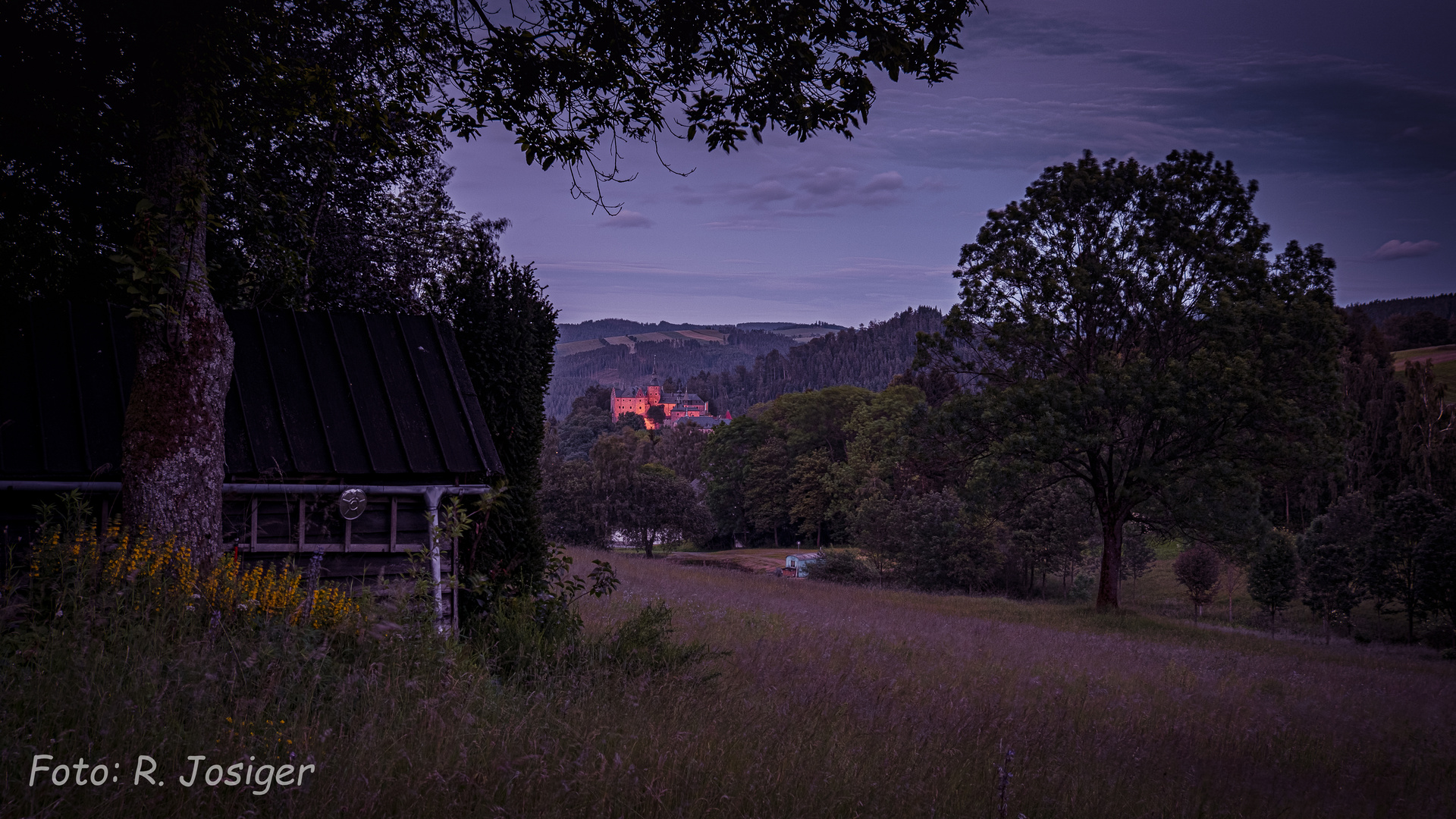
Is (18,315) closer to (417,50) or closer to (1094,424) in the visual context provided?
(417,50)

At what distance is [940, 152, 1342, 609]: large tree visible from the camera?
59.5 feet

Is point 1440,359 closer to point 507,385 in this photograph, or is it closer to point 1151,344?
point 1151,344

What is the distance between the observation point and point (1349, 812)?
225 inches

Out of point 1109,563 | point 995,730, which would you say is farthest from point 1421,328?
point 995,730

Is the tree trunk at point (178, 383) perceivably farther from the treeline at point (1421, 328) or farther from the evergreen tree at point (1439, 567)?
the treeline at point (1421, 328)

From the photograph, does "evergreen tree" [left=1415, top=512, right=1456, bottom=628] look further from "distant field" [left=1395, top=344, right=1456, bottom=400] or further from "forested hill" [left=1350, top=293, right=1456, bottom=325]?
"forested hill" [left=1350, top=293, right=1456, bottom=325]

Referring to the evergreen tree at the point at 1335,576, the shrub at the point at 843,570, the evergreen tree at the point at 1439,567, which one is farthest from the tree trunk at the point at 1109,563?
the shrub at the point at 843,570

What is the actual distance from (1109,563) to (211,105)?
23004 mm

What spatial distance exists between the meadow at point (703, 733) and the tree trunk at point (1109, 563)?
1010 cm

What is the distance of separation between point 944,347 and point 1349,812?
16593 mm

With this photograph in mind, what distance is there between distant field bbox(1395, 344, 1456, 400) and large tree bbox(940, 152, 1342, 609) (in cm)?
5815

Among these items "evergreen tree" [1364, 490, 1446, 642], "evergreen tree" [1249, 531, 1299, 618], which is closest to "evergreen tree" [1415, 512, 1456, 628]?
"evergreen tree" [1364, 490, 1446, 642]

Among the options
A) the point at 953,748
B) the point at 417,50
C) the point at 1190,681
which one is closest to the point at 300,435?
the point at 417,50

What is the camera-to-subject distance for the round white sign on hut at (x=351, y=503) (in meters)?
7.91
